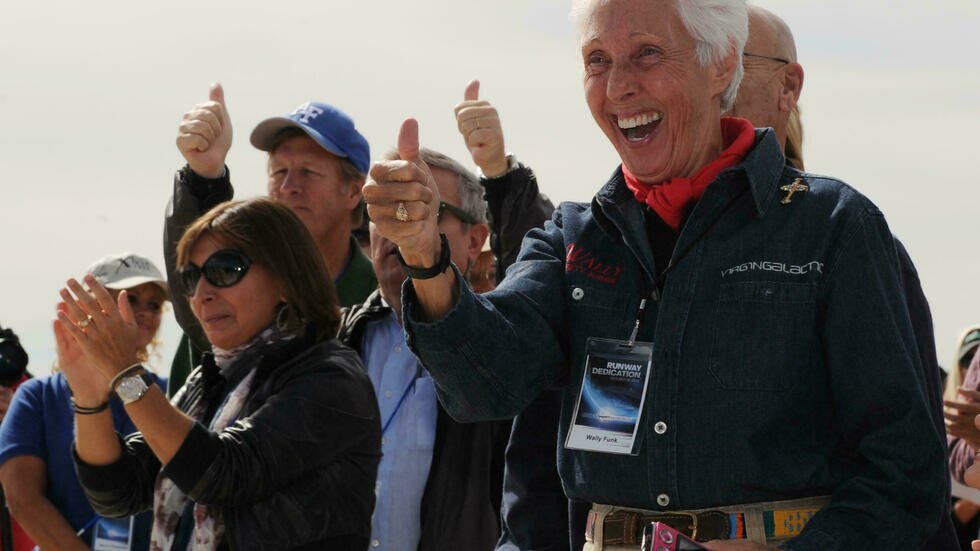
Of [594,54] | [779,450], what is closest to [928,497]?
[779,450]

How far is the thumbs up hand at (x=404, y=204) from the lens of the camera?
2594mm

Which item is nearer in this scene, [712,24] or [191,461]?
[712,24]

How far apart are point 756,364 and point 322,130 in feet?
10.9

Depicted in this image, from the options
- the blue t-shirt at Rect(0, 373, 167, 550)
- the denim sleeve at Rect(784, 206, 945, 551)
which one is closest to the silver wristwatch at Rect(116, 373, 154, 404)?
the blue t-shirt at Rect(0, 373, 167, 550)

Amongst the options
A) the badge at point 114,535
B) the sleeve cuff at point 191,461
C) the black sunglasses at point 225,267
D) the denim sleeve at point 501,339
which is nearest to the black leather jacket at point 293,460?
the sleeve cuff at point 191,461

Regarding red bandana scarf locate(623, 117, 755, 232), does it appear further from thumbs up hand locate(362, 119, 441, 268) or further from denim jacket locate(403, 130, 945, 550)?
thumbs up hand locate(362, 119, 441, 268)

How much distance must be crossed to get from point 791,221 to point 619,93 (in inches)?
17.3

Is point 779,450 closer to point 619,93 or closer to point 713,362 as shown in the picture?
point 713,362

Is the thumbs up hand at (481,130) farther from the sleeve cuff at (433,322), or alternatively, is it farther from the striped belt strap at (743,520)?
the striped belt strap at (743,520)

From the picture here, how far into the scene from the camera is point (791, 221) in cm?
285

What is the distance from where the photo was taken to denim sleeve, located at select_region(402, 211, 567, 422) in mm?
2723

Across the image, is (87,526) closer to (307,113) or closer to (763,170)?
(307,113)

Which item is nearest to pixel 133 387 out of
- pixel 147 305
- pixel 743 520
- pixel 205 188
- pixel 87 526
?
pixel 205 188

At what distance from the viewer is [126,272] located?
6461 millimetres
